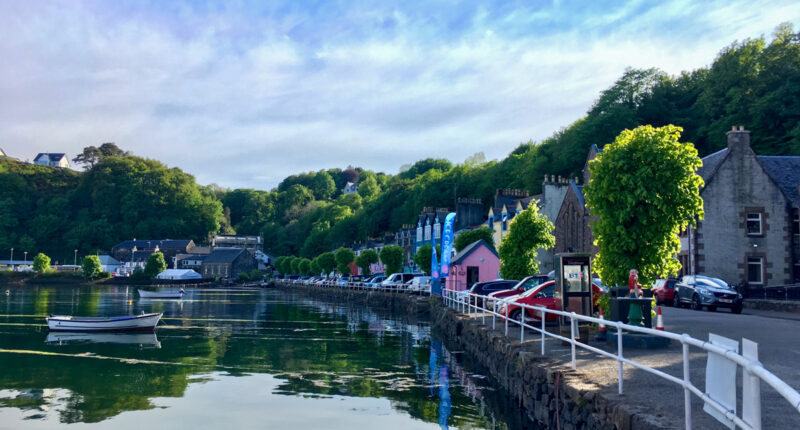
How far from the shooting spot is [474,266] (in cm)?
4531

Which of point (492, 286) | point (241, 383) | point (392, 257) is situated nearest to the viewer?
point (241, 383)

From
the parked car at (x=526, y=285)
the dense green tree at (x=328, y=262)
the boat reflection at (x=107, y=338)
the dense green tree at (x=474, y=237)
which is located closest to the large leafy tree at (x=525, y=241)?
the parked car at (x=526, y=285)

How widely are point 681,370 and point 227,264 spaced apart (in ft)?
458

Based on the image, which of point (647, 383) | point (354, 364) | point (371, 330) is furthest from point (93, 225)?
point (647, 383)

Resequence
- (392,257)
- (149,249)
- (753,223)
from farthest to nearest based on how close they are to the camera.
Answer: (149,249) → (392,257) → (753,223)

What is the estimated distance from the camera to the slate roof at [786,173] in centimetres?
3712

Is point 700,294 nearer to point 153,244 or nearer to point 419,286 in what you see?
point 419,286

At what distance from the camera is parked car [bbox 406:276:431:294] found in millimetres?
45112

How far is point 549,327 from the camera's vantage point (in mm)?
19281

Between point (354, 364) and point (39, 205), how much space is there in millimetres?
176964

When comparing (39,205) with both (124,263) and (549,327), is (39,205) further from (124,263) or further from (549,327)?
(549,327)

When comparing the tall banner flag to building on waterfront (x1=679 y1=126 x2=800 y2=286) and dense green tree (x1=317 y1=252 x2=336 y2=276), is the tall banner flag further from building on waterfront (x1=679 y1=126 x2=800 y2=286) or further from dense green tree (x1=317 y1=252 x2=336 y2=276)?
dense green tree (x1=317 y1=252 x2=336 y2=276)

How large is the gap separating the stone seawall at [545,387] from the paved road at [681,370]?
21 centimetres

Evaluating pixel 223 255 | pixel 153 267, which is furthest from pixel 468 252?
pixel 223 255
